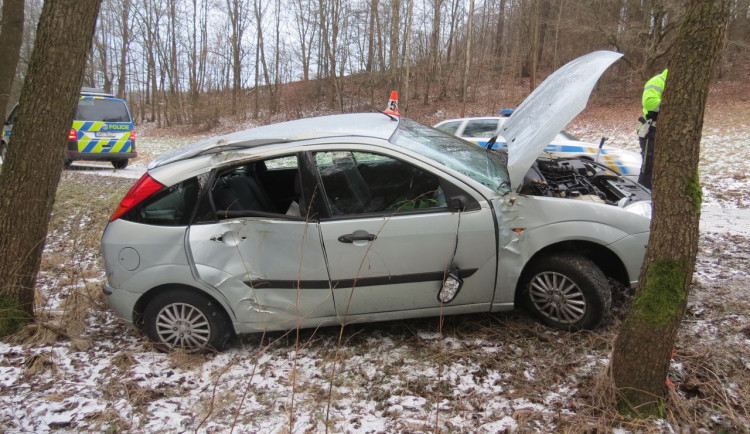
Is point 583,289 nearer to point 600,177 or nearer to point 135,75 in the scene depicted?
point 600,177

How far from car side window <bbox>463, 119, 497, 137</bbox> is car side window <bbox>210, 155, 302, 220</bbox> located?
5496 mm

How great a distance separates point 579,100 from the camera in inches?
116

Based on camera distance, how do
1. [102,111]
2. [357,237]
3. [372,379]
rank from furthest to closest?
1. [102,111]
2. [357,237]
3. [372,379]

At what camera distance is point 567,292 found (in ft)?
10.3

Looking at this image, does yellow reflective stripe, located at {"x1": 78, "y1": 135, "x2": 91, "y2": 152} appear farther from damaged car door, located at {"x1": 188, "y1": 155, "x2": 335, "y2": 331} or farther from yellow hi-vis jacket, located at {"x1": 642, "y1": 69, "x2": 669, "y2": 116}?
yellow hi-vis jacket, located at {"x1": 642, "y1": 69, "x2": 669, "y2": 116}

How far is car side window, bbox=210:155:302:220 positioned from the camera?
3.17 m

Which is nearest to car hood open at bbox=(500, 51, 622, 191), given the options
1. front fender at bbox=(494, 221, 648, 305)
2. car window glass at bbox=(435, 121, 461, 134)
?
front fender at bbox=(494, 221, 648, 305)

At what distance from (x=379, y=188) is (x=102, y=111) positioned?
1146 centimetres

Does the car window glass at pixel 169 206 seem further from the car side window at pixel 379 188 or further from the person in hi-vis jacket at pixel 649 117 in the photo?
the person in hi-vis jacket at pixel 649 117

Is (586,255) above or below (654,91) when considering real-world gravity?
below

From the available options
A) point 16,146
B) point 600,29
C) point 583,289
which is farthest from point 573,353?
point 600,29

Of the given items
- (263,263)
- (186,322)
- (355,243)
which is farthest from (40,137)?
(355,243)

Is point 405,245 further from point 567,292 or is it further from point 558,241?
point 567,292

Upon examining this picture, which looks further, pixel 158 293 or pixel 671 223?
pixel 158 293
